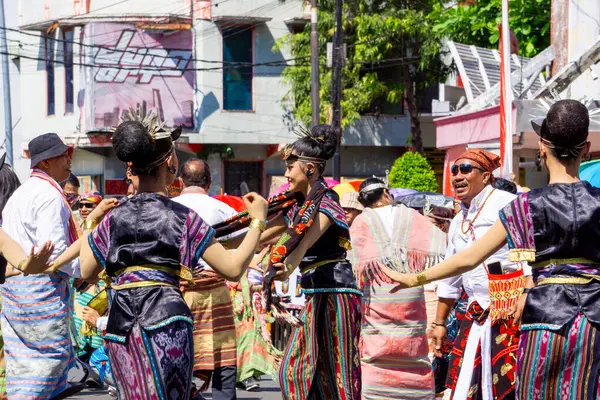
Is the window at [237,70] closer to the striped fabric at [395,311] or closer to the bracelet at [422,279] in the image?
the striped fabric at [395,311]

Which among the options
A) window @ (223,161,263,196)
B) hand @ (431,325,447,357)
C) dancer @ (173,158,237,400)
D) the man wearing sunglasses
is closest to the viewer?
the man wearing sunglasses

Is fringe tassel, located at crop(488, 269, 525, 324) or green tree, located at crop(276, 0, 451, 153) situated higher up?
green tree, located at crop(276, 0, 451, 153)

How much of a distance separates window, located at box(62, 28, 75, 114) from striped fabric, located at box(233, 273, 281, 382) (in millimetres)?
24533

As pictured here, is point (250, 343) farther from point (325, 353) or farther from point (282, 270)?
point (282, 270)

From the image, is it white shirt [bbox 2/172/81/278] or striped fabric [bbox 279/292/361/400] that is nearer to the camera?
striped fabric [bbox 279/292/361/400]

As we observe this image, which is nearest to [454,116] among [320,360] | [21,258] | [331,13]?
[331,13]

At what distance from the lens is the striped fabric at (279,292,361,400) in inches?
277

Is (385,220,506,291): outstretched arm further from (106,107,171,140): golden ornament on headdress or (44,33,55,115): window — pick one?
(44,33,55,115): window

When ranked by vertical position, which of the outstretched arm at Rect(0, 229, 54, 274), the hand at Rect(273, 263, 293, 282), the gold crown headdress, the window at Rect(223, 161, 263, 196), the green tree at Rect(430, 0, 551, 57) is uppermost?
the green tree at Rect(430, 0, 551, 57)

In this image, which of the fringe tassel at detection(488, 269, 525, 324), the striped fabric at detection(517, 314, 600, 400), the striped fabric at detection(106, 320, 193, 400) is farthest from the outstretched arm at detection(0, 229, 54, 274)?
the fringe tassel at detection(488, 269, 525, 324)

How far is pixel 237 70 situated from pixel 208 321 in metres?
25.8

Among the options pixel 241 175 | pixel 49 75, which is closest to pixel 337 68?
pixel 241 175

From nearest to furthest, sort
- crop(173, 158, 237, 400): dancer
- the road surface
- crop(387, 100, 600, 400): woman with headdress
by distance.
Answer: crop(387, 100, 600, 400): woman with headdress
crop(173, 158, 237, 400): dancer
the road surface

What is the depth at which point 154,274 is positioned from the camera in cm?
518
